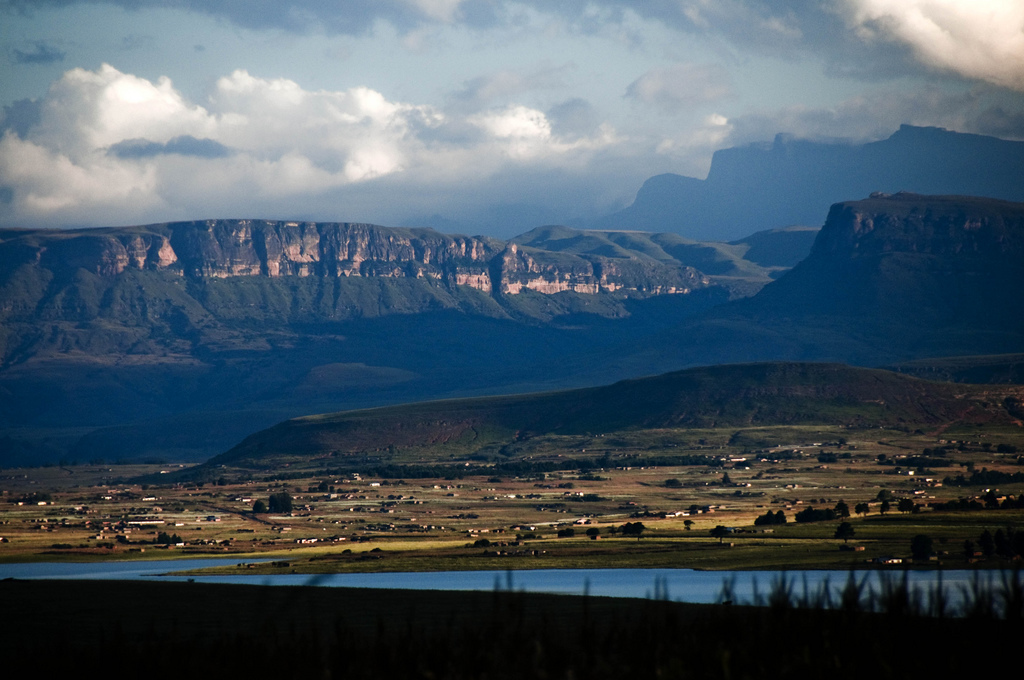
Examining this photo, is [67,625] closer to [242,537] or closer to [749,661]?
[749,661]

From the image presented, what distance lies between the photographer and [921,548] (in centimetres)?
11194

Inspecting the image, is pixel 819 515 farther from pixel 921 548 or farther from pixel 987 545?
pixel 987 545

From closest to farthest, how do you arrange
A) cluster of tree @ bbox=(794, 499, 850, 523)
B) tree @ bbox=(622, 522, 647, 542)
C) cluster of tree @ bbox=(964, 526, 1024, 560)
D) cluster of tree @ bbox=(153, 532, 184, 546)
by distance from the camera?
cluster of tree @ bbox=(964, 526, 1024, 560)
tree @ bbox=(622, 522, 647, 542)
cluster of tree @ bbox=(794, 499, 850, 523)
cluster of tree @ bbox=(153, 532, 184, 546)

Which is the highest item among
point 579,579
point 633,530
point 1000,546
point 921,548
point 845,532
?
point 1000,546

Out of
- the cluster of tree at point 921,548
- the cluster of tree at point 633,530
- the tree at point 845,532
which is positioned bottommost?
the cluster of tree at point 633,530

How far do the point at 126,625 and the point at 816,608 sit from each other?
3174 centimetres

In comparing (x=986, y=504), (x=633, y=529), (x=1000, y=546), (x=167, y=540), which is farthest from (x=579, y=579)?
(x=986, y=504)

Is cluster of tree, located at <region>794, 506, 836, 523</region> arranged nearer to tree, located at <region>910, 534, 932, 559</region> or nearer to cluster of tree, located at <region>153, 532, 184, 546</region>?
tree, located at <region>910, 534, 932, 559</region>

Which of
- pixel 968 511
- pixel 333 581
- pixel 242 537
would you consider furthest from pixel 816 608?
pixel 242 537

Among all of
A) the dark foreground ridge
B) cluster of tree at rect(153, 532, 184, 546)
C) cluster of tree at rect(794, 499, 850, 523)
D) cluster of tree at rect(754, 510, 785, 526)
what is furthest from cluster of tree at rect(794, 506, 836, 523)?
the dark foreground ridge

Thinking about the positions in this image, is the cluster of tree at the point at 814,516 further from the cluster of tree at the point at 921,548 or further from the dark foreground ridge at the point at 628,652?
the dark foreground ridge at the point at 628,652

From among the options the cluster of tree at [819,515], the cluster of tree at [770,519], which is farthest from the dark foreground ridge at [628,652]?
the cluster of tree at [819,515]

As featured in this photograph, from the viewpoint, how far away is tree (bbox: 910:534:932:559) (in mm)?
110787

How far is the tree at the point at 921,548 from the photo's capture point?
363 feet
